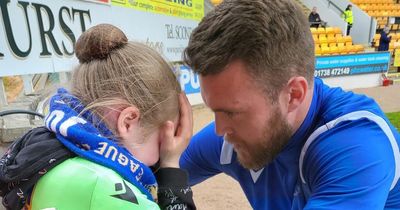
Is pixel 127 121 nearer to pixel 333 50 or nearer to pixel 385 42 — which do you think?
pixel 333 50

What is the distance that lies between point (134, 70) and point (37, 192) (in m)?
0.42

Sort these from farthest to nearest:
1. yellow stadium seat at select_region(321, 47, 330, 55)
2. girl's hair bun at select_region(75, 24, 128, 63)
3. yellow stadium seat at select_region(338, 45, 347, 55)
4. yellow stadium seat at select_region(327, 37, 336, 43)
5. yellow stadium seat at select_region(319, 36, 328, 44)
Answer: yellow stadium seat at select_region(327, 37, 336, 43), yellow stadium seat at select_region(319, 36, 328, 44), yellow stadium seat at select_region(338, 45, 347, 55), yellow stadium seat at select_region(321, 47, 330, 55), girl's hair bun at select_region(75, 24, 128, 63)

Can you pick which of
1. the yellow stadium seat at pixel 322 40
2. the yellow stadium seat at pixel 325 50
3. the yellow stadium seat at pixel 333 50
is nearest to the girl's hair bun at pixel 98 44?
the yellow stadium seat at pixel 325 50

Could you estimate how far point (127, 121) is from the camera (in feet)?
3.69

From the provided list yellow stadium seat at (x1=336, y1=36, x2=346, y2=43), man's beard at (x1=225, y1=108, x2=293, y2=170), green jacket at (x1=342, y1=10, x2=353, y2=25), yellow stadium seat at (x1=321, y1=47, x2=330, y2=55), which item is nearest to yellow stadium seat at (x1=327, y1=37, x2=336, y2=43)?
yellow stadium seat at (x1=336, y1=36, x2=346, y2=43)

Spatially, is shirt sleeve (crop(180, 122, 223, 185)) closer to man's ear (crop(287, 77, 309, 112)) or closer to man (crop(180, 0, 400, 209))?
man (crop(180, 0, 400, 209))

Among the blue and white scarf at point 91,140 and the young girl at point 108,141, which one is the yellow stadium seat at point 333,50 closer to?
the young girl at point 108,141

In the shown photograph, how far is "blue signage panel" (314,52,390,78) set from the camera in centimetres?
1064

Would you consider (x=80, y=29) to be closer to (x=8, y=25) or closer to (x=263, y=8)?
(x=8, y=25)

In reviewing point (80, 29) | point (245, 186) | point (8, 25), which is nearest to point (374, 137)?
point (245, 186)

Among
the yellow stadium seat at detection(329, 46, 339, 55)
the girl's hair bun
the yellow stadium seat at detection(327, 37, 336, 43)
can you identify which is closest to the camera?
the girl's hair bun

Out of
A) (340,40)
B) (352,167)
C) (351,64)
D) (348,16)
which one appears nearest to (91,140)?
(352,167)

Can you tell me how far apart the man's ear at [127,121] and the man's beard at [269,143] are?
35 centimetres

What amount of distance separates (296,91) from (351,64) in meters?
10.8
